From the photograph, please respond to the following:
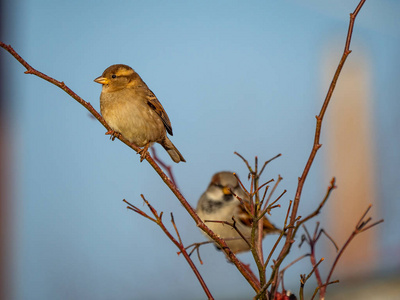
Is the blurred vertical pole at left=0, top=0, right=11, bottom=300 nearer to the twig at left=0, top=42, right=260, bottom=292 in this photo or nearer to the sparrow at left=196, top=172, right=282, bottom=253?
the sparrow at left=196, top=172, right=282, bottom=253

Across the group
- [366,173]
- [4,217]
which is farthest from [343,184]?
[4,217]

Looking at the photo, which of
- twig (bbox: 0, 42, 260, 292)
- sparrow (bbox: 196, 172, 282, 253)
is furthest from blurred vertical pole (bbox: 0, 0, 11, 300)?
twig (bbox: 0, 42, 260, 292)

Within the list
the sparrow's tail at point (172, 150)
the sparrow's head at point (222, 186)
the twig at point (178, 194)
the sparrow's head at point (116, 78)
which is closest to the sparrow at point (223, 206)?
the sparrow's head at point (222, 186)

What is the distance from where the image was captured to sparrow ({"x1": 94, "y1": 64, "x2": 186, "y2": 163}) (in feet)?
8.72

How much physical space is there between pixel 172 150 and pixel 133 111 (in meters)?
0.32

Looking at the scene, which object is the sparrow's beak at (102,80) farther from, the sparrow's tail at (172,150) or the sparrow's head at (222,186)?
the sparrow's head at (222,186)

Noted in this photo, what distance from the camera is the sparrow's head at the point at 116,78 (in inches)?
109

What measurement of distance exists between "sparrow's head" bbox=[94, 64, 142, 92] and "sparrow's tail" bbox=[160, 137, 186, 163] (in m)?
0.32

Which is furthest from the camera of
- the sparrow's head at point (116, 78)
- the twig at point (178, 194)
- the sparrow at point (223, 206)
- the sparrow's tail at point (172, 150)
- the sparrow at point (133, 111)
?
the sparrow at point (223, 206)

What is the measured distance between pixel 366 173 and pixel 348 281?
7.77 feet

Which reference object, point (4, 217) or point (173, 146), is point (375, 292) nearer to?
point (173, 146)

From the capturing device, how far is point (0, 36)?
5.23m

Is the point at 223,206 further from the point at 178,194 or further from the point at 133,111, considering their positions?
the point at 178,194

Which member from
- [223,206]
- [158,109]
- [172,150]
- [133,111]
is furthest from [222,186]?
[133,111]
